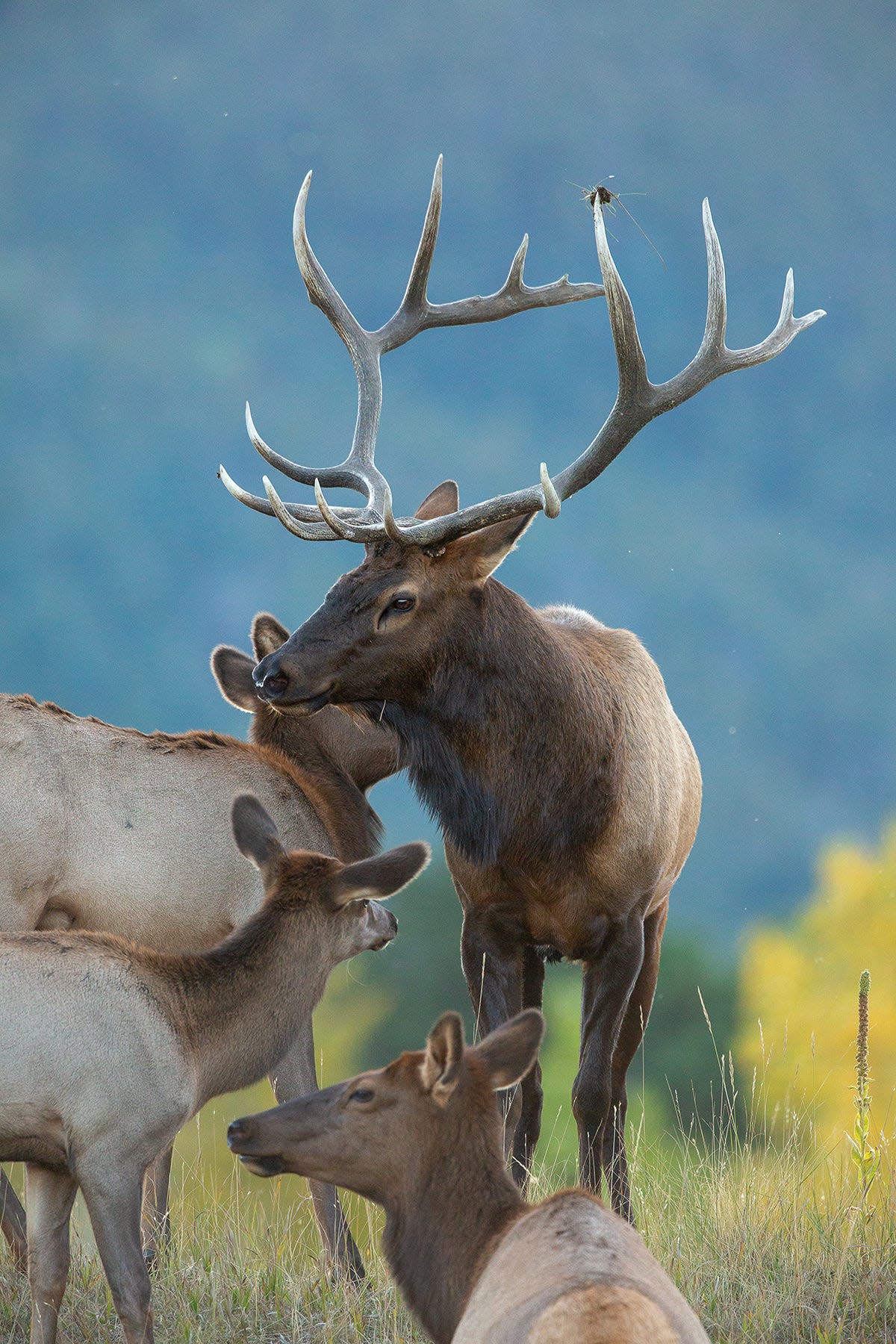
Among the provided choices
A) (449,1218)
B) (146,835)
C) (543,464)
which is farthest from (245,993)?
(543,464)

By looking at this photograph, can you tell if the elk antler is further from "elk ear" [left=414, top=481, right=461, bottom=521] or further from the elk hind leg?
the elk hind leg

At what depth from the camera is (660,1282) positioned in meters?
3.21

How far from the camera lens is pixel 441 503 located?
6531 mm

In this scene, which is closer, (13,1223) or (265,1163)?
(265,1163)

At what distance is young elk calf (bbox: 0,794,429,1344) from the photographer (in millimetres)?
4324

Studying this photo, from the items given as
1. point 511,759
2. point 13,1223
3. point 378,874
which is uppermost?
point 511,759

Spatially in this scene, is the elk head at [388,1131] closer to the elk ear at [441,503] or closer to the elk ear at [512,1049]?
the elk ear at [512,1049]

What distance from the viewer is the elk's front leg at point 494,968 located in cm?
599

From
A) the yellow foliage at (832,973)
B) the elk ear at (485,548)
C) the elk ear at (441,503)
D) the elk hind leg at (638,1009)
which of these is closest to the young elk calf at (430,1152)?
the elk ear at (485,548)

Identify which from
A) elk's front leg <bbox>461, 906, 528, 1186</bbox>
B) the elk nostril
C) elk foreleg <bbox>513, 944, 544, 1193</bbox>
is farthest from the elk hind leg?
the elk nostril

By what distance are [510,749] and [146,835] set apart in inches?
59.1

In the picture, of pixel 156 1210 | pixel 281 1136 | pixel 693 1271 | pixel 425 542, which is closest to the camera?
pixel 281 1136

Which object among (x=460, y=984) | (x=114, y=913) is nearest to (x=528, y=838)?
(x=114, y=913)

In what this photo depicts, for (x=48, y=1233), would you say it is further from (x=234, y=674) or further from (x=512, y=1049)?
(x=234, y=674)
